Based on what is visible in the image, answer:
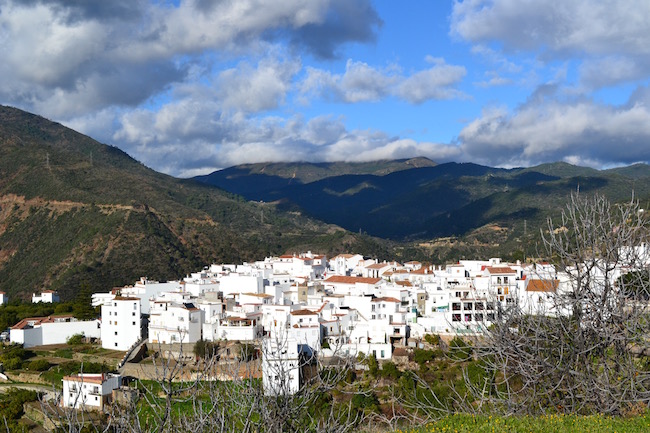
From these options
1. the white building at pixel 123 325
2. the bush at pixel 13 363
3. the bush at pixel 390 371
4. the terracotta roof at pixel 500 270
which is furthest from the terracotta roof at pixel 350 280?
the bush at pixel 13 363

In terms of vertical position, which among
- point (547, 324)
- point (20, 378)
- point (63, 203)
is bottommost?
point (20, 378)

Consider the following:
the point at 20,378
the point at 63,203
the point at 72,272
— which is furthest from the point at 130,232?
the point at 20,378

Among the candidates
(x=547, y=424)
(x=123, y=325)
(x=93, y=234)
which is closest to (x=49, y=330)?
(x=123, y=325)

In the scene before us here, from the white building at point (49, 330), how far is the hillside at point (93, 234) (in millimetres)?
8940

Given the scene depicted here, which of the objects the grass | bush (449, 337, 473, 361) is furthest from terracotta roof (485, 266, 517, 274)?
the grass

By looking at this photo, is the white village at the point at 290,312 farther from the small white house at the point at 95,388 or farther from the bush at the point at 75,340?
the bush at the point at 75,340

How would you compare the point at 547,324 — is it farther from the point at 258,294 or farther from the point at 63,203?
the point at 63,203

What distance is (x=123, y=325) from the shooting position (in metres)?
35.2

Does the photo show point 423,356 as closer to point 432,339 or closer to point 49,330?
point 432,339

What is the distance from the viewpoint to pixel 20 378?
30.3 metres

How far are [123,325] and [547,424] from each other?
3144 centimetres

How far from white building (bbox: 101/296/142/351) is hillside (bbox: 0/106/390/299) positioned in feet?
38.8

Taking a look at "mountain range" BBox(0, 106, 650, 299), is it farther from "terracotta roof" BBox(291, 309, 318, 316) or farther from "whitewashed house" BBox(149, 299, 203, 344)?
"terracotta roof" BBox(291, 309, 318, 316)

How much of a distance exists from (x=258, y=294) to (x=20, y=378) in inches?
527
